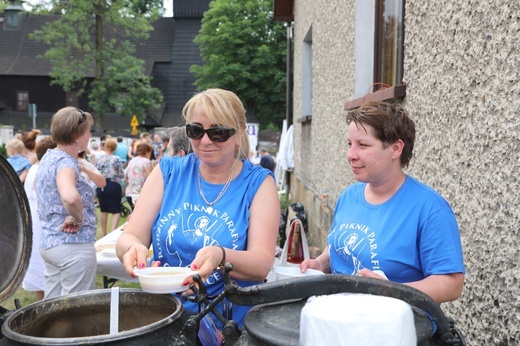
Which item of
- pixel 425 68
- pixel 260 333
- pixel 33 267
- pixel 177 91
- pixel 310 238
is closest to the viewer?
pixel 260 333

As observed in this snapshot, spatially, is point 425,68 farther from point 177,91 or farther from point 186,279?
point 177,91

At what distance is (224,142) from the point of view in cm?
225

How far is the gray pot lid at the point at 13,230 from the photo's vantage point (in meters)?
2.25

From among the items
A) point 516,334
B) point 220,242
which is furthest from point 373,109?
point 516,334

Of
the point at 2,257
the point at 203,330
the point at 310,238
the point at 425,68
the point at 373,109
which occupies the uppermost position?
the point at 425,68

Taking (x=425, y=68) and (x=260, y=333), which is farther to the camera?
(x=425, y=68)

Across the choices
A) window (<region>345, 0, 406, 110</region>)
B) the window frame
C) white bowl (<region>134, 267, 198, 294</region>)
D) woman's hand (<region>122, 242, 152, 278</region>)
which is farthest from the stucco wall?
the window frame

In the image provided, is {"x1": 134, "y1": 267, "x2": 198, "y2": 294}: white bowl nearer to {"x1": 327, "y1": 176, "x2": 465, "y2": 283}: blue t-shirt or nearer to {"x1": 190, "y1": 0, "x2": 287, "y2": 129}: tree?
{"x1": 327, "y1": 176, "x2": 465, "y2": 283}: blue t-shirt

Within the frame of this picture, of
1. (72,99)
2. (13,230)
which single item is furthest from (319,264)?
(72,99)

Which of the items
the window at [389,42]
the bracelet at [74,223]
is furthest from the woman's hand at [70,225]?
the window at [389,42]

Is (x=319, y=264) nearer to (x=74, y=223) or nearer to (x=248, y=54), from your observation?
(x=74, y=223)

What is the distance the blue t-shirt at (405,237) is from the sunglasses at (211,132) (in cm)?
56

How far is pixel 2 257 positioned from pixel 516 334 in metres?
1.86

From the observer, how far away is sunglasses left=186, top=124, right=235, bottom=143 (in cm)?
222
